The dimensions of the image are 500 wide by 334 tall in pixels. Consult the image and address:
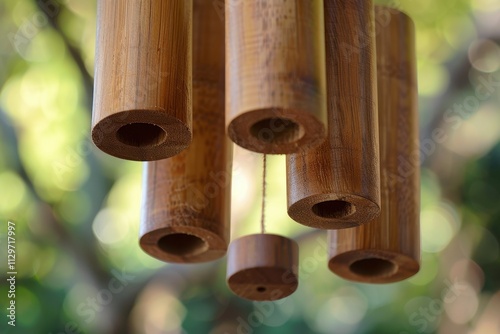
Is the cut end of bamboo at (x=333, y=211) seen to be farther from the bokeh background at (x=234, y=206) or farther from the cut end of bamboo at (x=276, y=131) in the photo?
the bokeh background at (x=234, y=206)

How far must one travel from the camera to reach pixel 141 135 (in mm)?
4375

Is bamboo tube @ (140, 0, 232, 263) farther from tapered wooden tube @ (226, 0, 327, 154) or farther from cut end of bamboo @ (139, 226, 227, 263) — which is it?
tapered wooden tube @ (226, 0, 327, 154)

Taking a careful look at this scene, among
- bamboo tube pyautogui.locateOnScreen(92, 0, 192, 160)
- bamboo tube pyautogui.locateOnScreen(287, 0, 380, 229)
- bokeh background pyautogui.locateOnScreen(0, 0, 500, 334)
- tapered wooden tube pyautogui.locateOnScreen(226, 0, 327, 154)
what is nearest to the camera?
tapered wooden tube pyautogui.locateOnScreen(226, 0, 327, 154)

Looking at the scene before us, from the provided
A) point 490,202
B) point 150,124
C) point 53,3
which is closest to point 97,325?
point 53,3

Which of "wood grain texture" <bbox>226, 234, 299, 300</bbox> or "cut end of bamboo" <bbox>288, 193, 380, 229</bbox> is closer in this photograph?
"cut end of bamboo" <bbox>288, 193, 380, 229</bbox>

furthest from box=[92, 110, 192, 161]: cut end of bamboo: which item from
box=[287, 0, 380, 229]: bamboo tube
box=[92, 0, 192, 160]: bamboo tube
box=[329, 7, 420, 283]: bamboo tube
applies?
box=[329, 7, 420, 283]: bamboo tube

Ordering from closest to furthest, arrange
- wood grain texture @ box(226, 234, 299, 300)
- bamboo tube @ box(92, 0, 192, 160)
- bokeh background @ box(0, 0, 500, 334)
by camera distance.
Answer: bamboo tube @ box(92, 0, 192, 160) → wood grain texture @ box(226, 234, 299, 300) → bokeh background @ box(0, 0, 500, 334)

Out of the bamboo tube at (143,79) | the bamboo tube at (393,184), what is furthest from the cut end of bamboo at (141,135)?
the bamboo tube at (393,184)

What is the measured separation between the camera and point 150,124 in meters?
4.36

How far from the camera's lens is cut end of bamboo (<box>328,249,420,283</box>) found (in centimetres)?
484

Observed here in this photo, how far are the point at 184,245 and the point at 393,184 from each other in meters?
0.81

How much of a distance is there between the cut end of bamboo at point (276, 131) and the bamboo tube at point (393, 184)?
75 cm

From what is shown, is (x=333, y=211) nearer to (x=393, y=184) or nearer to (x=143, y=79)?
(x=393, y=184)

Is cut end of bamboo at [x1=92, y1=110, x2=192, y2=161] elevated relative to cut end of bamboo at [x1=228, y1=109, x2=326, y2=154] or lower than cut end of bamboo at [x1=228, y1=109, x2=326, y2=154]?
elevated
